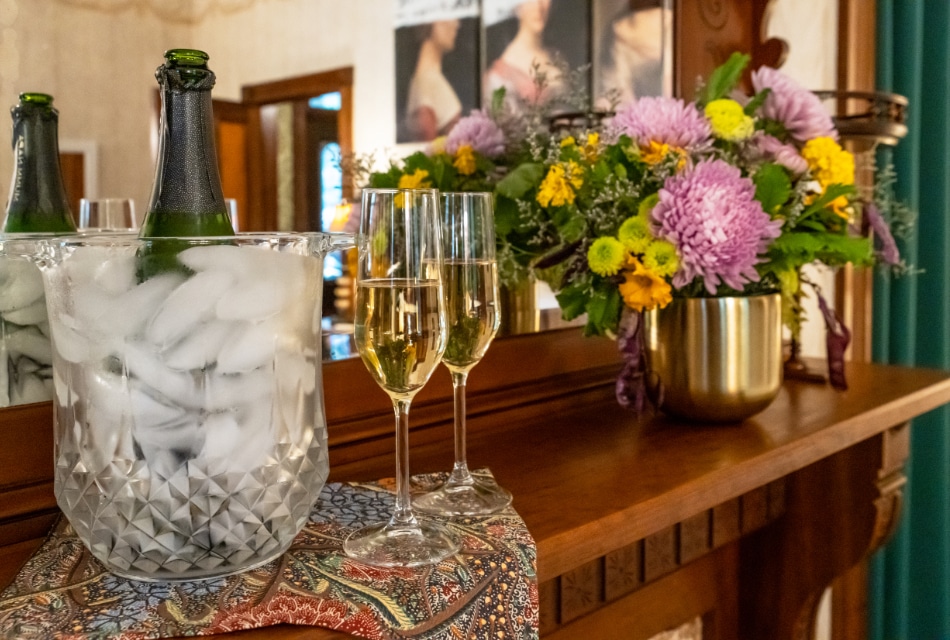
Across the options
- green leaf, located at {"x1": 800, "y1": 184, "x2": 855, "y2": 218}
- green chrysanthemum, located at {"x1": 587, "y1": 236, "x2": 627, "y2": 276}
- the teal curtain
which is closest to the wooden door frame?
green chrysanthemum, located at {"x1": 587, "y1": 236, "x2": 627, "y2": 276}

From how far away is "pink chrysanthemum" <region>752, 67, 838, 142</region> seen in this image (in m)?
1.07

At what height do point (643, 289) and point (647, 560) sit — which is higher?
point (643, 289)

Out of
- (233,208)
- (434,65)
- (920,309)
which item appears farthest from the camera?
(920,309)

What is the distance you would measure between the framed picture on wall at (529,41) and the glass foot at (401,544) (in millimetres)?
871

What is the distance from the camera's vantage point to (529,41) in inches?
55.3

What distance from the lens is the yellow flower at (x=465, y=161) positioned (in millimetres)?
1199

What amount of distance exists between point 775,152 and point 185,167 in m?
0.72

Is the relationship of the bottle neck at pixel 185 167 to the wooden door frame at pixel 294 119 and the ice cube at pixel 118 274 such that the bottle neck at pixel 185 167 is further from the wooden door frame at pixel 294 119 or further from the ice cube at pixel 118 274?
the wooden door frame at pixel 294 119

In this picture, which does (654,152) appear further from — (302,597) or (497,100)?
(302,597)

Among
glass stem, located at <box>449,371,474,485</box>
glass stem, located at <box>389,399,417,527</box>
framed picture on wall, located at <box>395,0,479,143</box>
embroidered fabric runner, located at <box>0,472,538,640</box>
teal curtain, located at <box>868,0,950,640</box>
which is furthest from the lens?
teal curtain, located at <box>868,0,950,640</box>

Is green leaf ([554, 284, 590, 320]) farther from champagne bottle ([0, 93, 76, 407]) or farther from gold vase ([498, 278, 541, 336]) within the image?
champagne bottle ([0, 93, 76, 407])

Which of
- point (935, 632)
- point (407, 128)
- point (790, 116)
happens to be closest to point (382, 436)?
point (407, 128)

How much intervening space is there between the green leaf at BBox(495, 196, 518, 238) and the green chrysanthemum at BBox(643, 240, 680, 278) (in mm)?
279

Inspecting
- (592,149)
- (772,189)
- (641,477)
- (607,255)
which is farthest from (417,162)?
(641,477)
